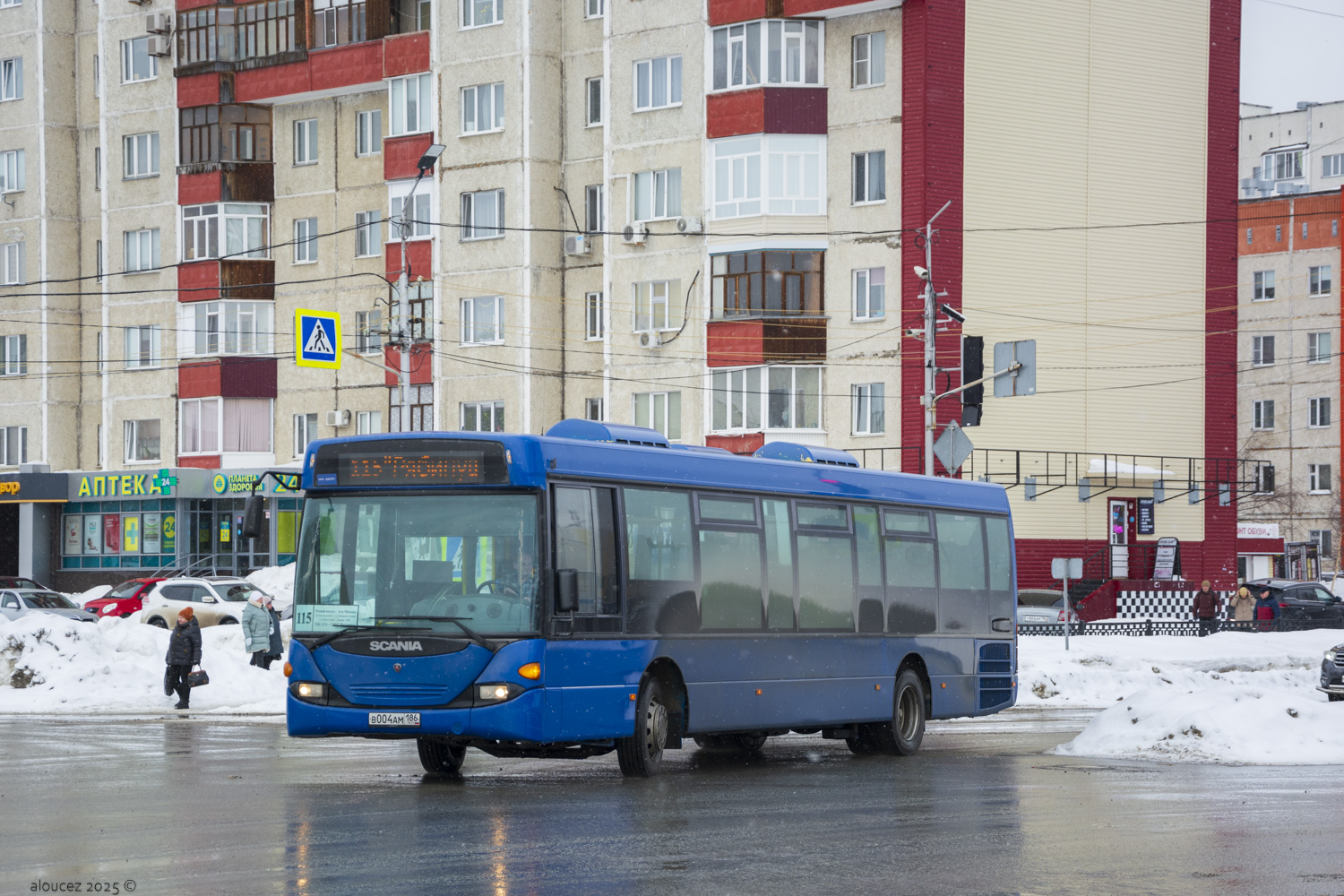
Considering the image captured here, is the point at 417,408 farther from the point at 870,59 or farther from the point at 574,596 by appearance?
the point at 574,596

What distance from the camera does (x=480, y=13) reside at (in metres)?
52.3

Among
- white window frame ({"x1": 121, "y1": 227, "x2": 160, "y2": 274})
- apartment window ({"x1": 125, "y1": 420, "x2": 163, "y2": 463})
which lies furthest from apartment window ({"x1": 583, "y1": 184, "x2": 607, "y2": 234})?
apartment window ({"x1": 125, "y1": 420, "x2": 163, "y2": 463})

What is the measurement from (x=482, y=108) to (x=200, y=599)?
1610cm

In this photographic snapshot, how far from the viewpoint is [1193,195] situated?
50.3m

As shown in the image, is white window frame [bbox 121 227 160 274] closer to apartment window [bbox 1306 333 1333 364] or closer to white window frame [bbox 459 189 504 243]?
white window frame [bbox 459 189 504 243]

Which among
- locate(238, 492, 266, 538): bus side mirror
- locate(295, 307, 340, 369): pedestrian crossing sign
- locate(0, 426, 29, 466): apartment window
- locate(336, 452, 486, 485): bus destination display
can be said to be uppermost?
locate(295, 307, 340, 369): pedestrian crossing sign

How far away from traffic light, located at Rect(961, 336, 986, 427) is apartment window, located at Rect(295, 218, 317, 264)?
29.2m

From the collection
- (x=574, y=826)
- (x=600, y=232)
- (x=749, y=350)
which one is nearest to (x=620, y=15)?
(x=600, y=232)

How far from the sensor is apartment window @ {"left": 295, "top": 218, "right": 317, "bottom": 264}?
5734 cm

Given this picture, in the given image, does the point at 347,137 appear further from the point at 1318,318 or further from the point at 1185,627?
the point at 1318,318

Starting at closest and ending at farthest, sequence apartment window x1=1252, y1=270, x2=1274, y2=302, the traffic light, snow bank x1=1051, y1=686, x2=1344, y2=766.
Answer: snow bank x1=1051, y1=686, x2=1344, y2=766 → the traffic light → apartment window x1=1252, y1=270, x2=1274, y2=302

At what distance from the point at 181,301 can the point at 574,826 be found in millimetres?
48635

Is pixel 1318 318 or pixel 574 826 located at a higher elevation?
pixel 1318 318

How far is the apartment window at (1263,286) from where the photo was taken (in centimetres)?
9275
